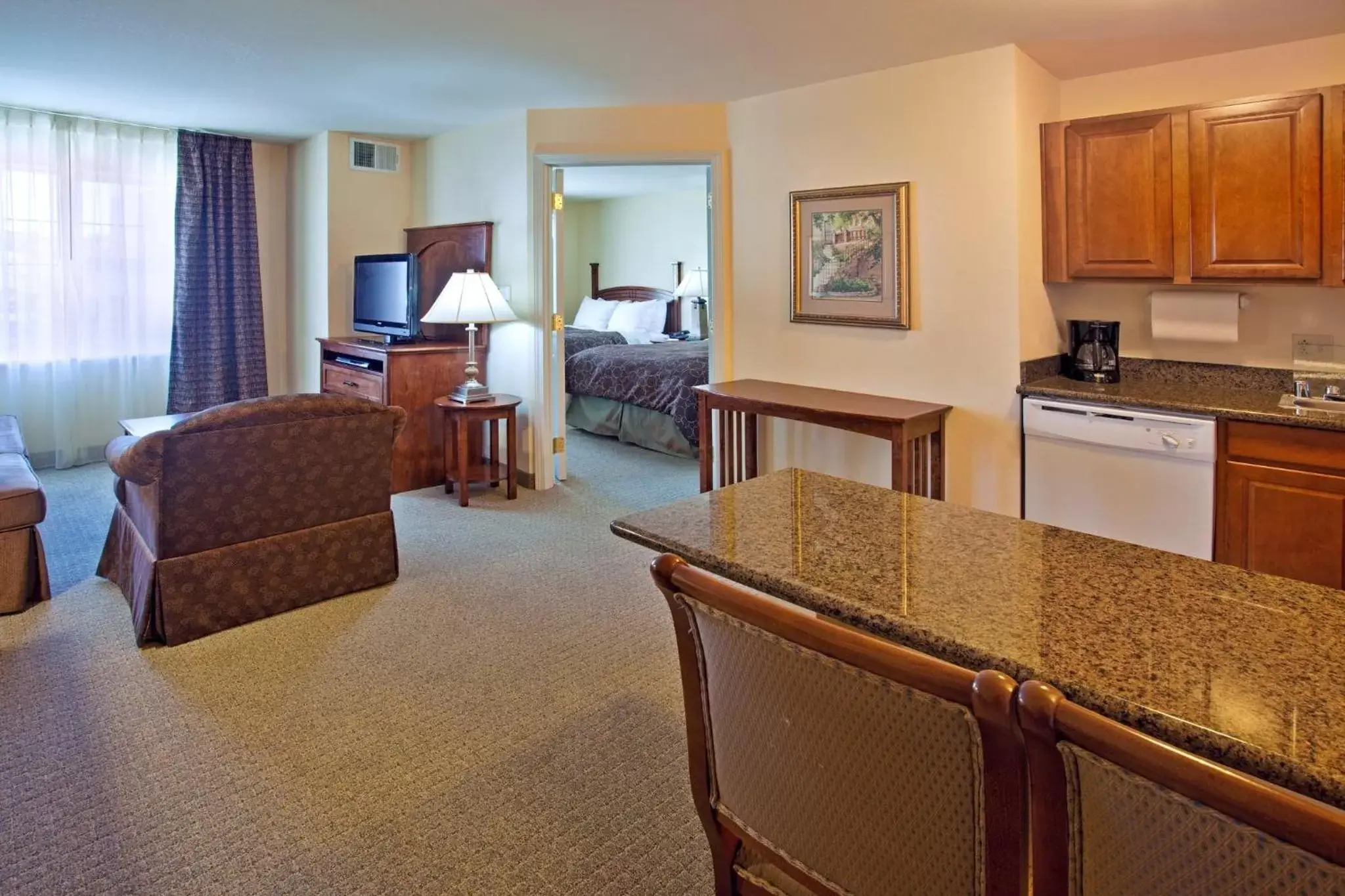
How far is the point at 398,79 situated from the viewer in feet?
13.3

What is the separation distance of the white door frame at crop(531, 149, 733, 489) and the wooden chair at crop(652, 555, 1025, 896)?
3502mm

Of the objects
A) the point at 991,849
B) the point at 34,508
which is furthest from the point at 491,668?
the point at 991,849

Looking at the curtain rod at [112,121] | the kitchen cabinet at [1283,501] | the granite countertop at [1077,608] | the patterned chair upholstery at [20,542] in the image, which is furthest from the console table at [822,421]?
the curtain rod at [112,121]

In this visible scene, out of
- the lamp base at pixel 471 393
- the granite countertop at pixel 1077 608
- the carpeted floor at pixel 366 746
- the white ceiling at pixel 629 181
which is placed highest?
the white ceiling at pixel 629 181

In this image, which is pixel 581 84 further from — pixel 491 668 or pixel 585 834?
pixel 585 834

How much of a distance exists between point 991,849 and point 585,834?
1302 millimetres

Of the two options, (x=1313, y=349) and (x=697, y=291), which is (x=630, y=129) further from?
(x=697, y=291)

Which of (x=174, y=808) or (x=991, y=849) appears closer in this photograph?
(x=991, y=849)

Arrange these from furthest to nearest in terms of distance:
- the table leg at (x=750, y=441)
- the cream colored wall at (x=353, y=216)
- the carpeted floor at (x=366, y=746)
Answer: the cream colored wall at (x=353, y=216), the table leg at (x=750, y=441), the carpeted floor at (x=366, y=746)

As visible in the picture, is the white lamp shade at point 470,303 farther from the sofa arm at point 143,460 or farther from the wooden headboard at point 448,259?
the sofa arm at point 143,460

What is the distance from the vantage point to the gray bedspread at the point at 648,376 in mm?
5730

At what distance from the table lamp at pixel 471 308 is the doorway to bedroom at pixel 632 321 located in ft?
1.25

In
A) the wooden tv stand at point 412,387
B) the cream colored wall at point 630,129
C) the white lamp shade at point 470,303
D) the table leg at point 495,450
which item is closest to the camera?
the cream colored wall at point 630,129

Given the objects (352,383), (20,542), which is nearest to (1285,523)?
(20,542)
